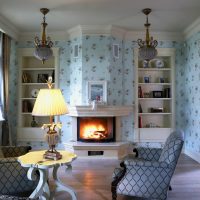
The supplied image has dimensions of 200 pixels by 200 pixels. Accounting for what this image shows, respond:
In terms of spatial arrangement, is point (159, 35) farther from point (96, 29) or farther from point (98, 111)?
point (98, 111)

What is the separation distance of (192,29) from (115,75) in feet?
6.21

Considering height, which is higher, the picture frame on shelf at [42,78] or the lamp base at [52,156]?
the picture frame on shelf at [42,78]

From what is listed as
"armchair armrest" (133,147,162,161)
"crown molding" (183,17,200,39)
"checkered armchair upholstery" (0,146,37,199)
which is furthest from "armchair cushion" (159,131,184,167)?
"crown molding" (183,17,200,39)

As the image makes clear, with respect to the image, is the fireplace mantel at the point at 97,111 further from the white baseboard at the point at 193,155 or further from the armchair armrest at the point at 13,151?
the armchair armrest at the point at 13,151

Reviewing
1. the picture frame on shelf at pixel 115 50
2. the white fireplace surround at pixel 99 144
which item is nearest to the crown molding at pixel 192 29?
the picture frame on shelf at pixel 115 50

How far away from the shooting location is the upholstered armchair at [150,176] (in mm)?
3059

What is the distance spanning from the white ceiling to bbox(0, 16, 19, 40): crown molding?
0.18ft

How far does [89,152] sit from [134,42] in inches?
107

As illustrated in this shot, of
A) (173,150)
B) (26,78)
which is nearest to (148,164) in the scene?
(173,150)

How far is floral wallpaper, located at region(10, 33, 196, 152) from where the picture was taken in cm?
564

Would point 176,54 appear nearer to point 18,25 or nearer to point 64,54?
point 64,54

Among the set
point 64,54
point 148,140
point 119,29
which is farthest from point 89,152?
point 119,29

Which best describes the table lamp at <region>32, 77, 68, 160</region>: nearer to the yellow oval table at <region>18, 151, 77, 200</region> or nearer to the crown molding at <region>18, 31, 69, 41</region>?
the yellow oval table at <region>18, 151, 77, 200</region>

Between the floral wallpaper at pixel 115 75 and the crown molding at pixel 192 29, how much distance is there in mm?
114
